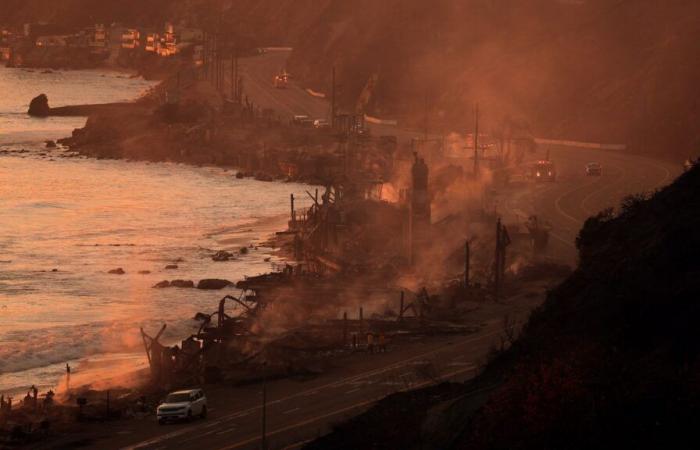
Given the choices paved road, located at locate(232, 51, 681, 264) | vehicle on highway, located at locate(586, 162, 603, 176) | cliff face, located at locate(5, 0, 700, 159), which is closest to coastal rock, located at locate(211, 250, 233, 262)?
paved road, located at locate(232, 51, 681, 264)

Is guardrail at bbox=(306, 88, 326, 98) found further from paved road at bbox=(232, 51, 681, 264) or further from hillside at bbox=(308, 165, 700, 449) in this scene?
hillside at bbox=(308, 165, 700, 449)

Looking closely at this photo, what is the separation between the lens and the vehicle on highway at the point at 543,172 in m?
67.2

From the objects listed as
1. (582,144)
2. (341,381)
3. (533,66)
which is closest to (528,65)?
(533,66)

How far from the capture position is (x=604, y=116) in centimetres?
8881

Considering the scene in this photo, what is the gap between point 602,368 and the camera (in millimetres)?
18766

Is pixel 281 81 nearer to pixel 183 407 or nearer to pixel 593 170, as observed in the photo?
pixel 593 170

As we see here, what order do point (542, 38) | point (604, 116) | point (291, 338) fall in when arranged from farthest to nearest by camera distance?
1. point (542, 38)
2. point (604, 116)
3. point (291, 338)

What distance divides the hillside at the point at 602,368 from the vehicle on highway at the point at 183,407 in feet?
16.6

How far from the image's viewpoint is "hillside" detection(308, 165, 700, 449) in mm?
17141

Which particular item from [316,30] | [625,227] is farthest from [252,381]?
[316,30]

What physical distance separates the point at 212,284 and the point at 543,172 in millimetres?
23111

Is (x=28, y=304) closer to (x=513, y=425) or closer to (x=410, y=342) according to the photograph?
(x=410, y=342)

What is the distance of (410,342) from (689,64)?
59.1 meters

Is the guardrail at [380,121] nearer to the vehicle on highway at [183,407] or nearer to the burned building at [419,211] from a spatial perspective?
the burned building at [419,211]
